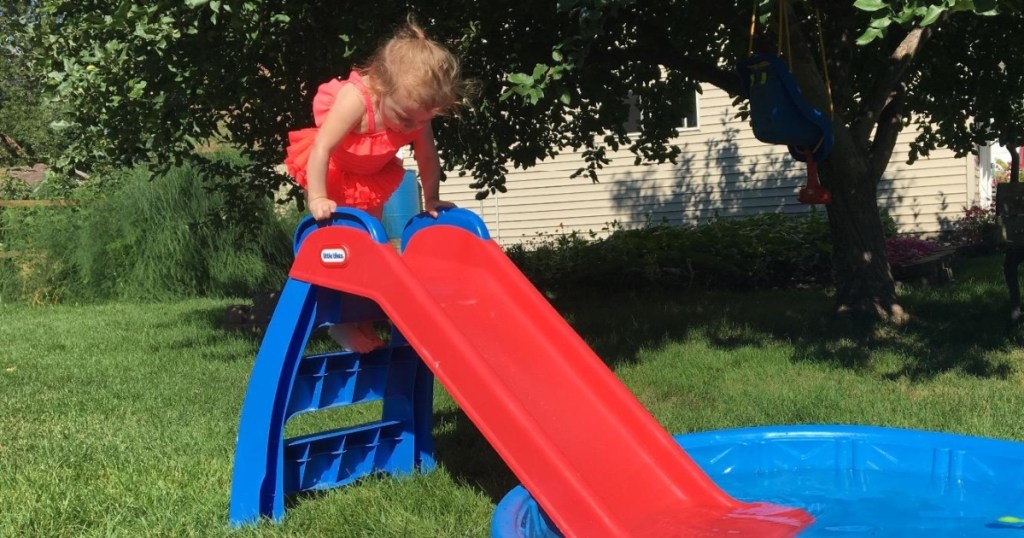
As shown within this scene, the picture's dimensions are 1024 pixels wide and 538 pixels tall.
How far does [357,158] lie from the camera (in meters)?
3.70

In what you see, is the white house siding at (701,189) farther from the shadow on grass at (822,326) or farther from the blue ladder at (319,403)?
the blue ladder at (319,403)

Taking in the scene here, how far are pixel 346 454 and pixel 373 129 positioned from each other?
1.26 meters

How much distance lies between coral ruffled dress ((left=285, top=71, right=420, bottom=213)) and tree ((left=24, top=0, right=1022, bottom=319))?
1.29 m

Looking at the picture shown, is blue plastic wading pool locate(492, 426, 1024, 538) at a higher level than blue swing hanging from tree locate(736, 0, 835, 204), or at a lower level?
lower

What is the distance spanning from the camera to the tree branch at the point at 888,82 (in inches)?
272

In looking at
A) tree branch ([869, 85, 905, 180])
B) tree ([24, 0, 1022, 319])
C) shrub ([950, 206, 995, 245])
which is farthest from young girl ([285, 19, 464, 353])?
shrub ([950, 206, 995, 245])

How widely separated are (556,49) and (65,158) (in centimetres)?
422

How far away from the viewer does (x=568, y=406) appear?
313cm

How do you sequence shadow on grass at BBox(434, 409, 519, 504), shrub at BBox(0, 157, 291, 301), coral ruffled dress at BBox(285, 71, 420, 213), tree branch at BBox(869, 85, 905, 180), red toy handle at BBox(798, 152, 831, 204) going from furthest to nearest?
shrub at BBox(0, 157, 291, 301)
tree branch at BBox(869, 85, 905, 180)
red toy handle at BBox(798, 152, 831, 204)
shadow on grass at BBox(434, 409, 519, 504)
coral ruffled dress at BBox(285, 71, 420, 213)

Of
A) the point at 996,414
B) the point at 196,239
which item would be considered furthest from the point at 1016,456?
the point at 196,239

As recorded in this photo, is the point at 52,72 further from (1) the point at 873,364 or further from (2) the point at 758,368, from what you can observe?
(1) the point at 873,364

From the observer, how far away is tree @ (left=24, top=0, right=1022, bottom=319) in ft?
18.9

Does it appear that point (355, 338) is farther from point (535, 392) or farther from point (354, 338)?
point (535, 392)

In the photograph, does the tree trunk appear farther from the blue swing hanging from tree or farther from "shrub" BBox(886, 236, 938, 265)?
"shrub" BBox(886, 236, 938, 265)
